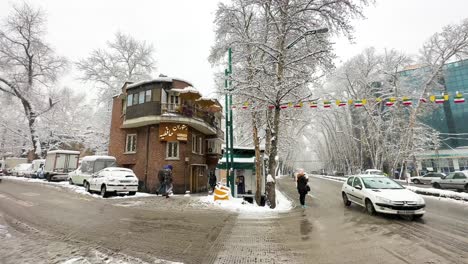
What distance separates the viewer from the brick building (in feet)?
59.4

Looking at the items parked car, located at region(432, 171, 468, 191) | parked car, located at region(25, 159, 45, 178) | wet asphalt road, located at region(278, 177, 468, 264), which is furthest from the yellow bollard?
parked car, located at region(25, 159, 45, 178)

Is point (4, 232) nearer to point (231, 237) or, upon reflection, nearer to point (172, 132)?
point (231, 237)

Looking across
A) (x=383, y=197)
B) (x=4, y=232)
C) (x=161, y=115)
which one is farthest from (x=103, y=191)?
(x=383, y=197)

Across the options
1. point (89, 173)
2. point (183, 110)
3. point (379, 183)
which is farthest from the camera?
point (89, 173)

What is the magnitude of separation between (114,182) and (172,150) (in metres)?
4.98

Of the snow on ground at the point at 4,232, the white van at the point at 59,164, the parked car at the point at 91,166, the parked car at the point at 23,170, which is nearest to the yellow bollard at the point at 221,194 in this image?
the snow on ground at the point at 4,232

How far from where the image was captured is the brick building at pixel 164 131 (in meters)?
18.1

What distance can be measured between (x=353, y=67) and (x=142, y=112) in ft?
84.0

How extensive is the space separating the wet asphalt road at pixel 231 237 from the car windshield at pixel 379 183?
1401mm

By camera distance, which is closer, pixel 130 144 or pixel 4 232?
pixel 4 232

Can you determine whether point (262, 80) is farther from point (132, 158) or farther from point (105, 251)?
point (132, 158)

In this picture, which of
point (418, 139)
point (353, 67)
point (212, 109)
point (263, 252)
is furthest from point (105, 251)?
point (418, 139)

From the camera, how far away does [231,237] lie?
652cm

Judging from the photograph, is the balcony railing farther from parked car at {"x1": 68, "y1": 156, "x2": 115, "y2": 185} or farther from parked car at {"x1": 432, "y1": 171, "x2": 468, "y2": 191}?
parked car at {"x1": 432, "y1": 171, "x2": 468, "y2": 191}
